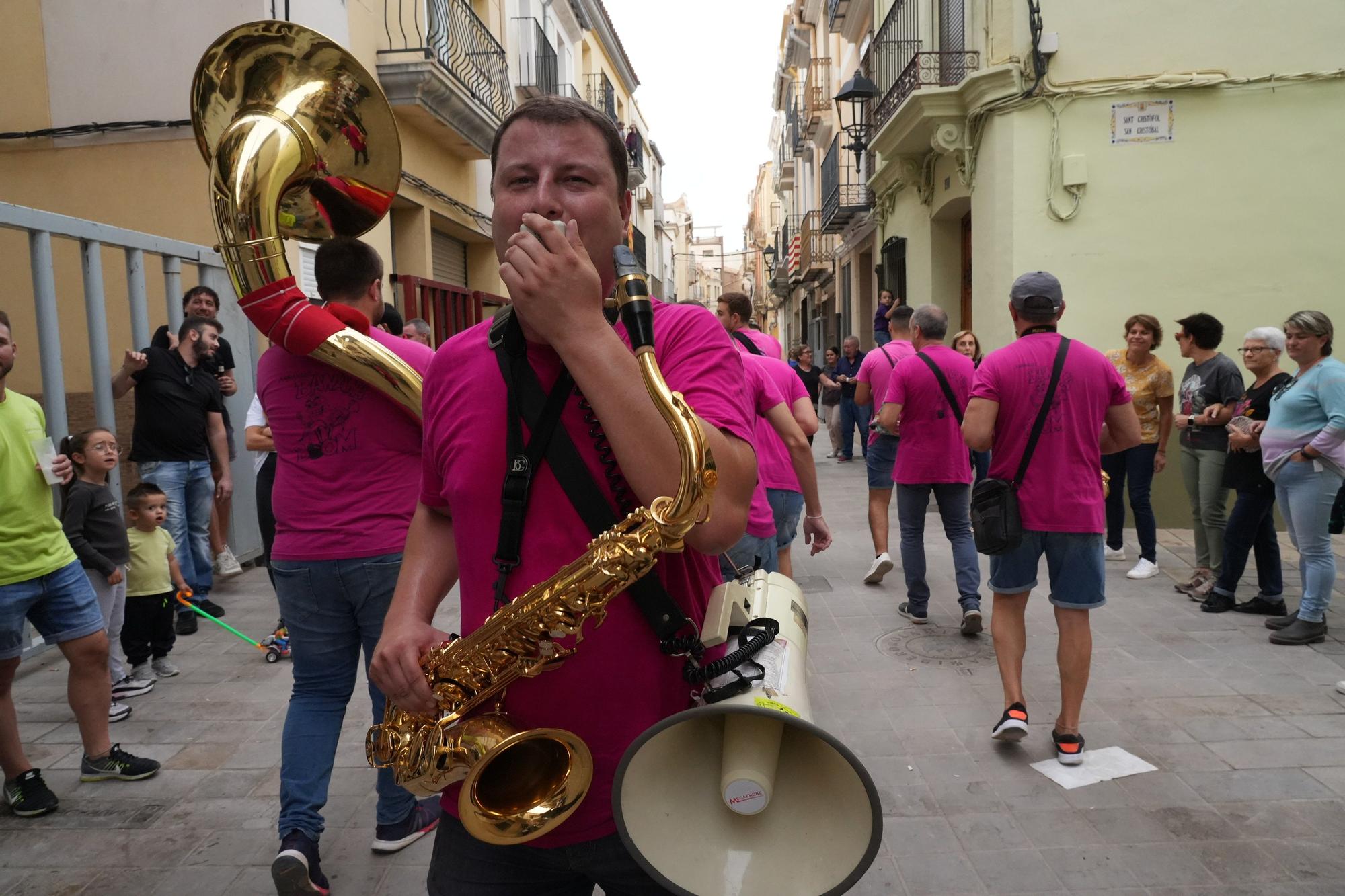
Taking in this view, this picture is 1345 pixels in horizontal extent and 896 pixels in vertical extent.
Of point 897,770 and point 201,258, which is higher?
point 201,258

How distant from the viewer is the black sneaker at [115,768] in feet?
12.1

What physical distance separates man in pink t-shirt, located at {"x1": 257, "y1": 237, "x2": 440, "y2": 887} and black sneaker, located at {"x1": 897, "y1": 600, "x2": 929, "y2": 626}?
376 cm

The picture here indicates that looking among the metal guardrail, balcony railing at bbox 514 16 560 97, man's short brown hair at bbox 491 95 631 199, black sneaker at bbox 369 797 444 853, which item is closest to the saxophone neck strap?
man's short brown hair at bbox 491 95 631 199

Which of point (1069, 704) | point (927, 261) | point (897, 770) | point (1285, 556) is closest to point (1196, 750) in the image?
point (1069, 704)

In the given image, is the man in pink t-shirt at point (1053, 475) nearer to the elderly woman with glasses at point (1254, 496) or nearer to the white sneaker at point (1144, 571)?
the elderly woman with glasses at point (1254, 496)

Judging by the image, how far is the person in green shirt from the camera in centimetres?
331

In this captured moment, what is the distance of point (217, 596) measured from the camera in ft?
21.5

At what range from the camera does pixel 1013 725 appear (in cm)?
382

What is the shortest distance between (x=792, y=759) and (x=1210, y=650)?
4.68 m

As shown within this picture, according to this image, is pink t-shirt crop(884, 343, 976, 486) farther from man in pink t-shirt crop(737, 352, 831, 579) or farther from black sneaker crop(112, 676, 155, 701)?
black sneaker crop(112, 676, 155, 701)

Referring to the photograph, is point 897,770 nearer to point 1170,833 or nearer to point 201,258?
point 1170,833

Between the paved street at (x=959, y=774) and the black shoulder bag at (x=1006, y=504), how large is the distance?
0.90m

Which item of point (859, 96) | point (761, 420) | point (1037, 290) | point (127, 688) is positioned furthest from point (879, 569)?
point (859, 96)

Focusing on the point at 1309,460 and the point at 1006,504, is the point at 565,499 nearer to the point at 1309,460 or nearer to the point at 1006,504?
the point at 1006,504
